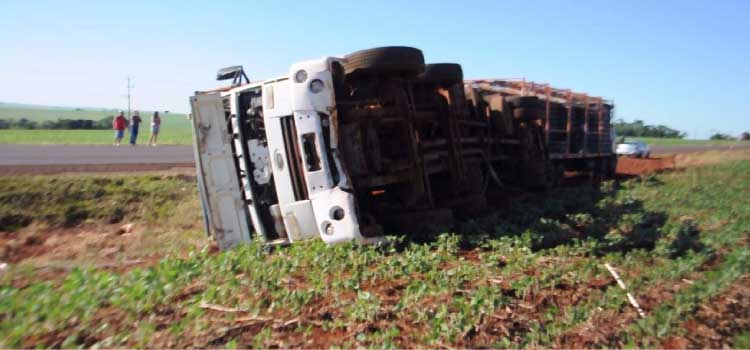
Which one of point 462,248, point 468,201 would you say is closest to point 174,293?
point 462,248

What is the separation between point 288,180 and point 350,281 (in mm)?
1605

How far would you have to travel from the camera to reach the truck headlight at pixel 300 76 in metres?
5.35

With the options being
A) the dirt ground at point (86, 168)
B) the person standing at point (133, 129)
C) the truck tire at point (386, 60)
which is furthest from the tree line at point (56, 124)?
the truck tire at point (386, 60)

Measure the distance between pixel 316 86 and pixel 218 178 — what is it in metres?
1.32

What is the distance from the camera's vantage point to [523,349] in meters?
3.23

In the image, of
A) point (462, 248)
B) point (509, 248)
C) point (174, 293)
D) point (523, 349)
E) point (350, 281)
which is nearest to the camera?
point (523, 349)

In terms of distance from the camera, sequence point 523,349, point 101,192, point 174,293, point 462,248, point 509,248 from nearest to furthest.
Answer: point 523,349 → point 174,293 → point 509,248 → point 462,248 → point 101,192

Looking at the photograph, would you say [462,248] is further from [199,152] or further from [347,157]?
[199,152]

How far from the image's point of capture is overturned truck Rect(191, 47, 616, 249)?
5359mm

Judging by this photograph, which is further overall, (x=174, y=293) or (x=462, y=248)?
(x=462, y=248)

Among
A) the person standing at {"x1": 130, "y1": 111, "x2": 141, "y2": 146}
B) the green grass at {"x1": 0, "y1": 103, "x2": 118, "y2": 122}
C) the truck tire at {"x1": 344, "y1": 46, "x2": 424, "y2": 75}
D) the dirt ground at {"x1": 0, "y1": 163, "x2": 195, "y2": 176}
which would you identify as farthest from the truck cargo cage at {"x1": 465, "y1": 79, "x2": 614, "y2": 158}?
the green grass at {"x1": 0, "y1": 103, "x2": 118, "y2": 122}

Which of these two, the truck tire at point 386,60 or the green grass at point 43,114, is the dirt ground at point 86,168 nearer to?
the truck tire at point 386,60

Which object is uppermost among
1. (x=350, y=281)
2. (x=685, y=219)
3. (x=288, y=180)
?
(x=288, y=180)

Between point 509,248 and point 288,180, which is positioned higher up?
point 288,180
